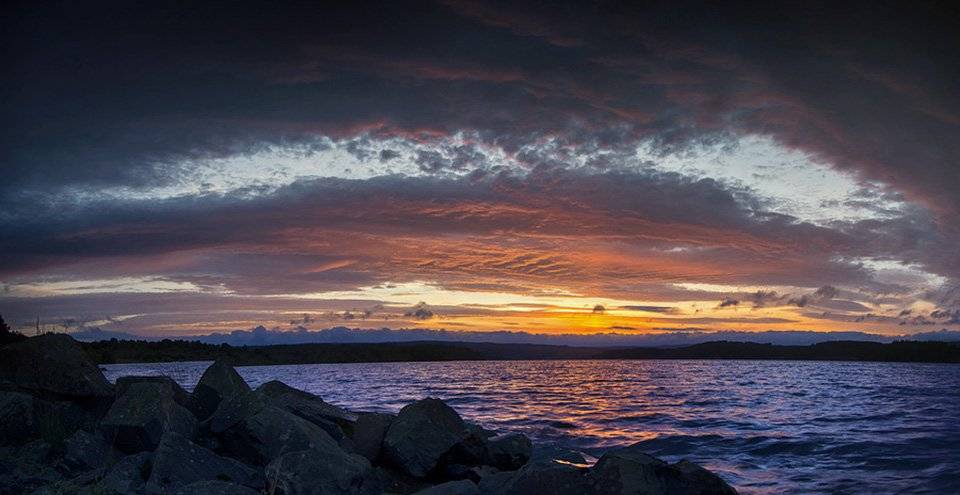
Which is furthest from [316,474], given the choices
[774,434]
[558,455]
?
[774,434]

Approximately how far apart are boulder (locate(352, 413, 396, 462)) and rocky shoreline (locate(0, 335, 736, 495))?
0.03m

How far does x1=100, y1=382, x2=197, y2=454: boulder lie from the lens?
11789 mm

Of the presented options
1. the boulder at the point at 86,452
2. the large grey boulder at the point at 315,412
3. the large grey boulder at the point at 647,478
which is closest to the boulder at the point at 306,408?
the large grey boulder at the point at 315,412

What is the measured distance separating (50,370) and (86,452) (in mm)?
5204

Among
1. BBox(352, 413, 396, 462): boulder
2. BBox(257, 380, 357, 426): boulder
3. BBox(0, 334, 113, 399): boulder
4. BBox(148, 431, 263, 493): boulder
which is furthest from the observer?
BBox(257, 380, 357, 426): boulder

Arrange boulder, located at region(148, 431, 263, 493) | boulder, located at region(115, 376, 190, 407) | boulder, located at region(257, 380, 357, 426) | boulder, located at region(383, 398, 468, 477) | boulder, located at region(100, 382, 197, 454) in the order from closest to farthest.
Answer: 1. boulder, located at region(148, 431, 263, 493)
2. boulder, located at region(100, 382, 197, 454)
3. boulder, located at region(383, 398, 468, 477)
4. boulder, located at region(115, 376, 190, 407)
5. boulder, located at region(257, 380, 357, 426)

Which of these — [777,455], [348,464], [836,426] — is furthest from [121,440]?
[836,426]

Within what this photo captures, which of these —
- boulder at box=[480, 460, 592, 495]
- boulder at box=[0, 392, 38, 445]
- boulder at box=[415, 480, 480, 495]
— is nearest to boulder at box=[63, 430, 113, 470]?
boulder at box=[0, 392, 38, 445]

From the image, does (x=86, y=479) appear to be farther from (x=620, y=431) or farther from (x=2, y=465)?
(x=620, y=431)

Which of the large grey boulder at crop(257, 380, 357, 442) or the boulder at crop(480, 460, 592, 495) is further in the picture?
the large grey boulder at crop(257, 380, 357, 442)

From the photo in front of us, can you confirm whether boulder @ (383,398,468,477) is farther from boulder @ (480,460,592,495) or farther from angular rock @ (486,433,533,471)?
boulder @ (480,460,592,495)

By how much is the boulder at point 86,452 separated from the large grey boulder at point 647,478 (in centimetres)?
871

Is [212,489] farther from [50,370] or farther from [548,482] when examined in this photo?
[50,370]

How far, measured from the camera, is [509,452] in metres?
15.3
